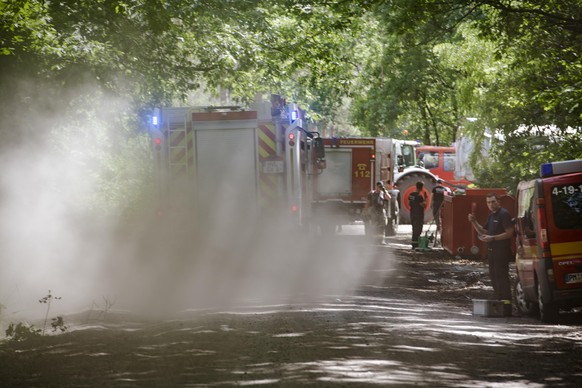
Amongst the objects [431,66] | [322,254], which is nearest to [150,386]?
[322,254]

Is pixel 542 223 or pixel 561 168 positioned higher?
pixel 561 168

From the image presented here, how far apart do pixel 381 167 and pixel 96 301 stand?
769 inches

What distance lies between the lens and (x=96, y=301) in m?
15.5

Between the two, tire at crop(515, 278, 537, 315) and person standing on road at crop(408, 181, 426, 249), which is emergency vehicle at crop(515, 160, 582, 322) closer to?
tire at crop(515, 278, 537, 315)

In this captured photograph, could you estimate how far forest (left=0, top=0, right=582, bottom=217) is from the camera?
62.5 feet

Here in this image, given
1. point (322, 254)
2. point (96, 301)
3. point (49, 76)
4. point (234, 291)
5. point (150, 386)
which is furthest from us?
point (322, 254)

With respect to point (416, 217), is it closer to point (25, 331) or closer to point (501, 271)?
point (501, 271)

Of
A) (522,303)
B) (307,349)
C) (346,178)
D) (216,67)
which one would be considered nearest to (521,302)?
(522,303)

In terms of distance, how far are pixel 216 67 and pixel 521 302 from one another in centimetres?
1386

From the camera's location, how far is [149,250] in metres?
20.0

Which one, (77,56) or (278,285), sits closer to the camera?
(278,285)

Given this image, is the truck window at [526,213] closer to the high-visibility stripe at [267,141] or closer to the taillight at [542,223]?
the taillight at [542,223]

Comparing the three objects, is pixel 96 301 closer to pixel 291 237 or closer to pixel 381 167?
pixel 291 237

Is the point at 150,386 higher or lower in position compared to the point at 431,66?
lower
